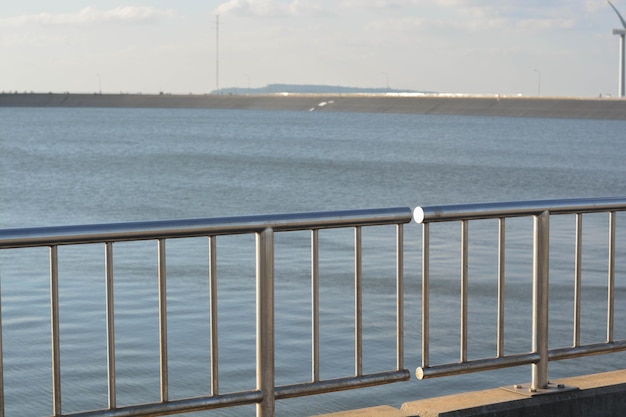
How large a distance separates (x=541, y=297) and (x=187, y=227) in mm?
1964

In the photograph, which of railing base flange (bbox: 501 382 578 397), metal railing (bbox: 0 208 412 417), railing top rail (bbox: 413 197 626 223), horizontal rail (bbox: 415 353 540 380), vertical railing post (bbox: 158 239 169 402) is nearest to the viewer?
metal railing (bbox: 0 208 412 417)

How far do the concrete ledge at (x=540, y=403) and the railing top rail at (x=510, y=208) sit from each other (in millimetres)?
→ 871

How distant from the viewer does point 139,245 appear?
19.8 meters

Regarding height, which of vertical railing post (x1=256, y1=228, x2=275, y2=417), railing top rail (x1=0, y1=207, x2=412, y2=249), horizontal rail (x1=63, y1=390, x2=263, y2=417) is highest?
railing top rail (x1=0, y1=207, x2=412, y2=249)

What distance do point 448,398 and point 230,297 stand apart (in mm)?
9085

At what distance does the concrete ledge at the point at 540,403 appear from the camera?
5.02 meters

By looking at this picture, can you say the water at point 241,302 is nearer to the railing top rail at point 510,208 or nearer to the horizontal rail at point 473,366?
the horizontal rail at point 473,366

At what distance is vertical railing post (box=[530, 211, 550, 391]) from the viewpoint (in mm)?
5312

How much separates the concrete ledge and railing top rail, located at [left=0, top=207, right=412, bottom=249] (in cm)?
90

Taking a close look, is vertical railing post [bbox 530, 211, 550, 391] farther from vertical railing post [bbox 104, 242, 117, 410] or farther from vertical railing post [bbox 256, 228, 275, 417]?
vertical railing post [bbox 104, 242, 117, 410]

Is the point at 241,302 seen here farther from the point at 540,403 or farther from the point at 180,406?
the point at 180,406

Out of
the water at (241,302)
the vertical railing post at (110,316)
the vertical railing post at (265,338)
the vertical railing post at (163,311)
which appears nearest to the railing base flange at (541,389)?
the vertical railing post at (265,338)

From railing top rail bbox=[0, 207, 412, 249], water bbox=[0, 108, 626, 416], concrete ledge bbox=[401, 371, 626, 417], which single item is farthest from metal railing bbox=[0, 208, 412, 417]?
water bbox=[0, 108, 626, 416]

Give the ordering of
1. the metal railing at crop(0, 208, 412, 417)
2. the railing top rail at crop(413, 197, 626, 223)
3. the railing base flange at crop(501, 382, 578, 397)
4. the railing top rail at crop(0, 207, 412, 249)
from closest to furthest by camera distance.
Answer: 1. the railing top rail at crop(0, 207, 412, 249)
2. the metal railing at crop(0, 208, 412, 417)
3. the railing top rail at crop(413, 197, 626, 223)
4. the railing base flange at crop(501, 382, 578, 397)
